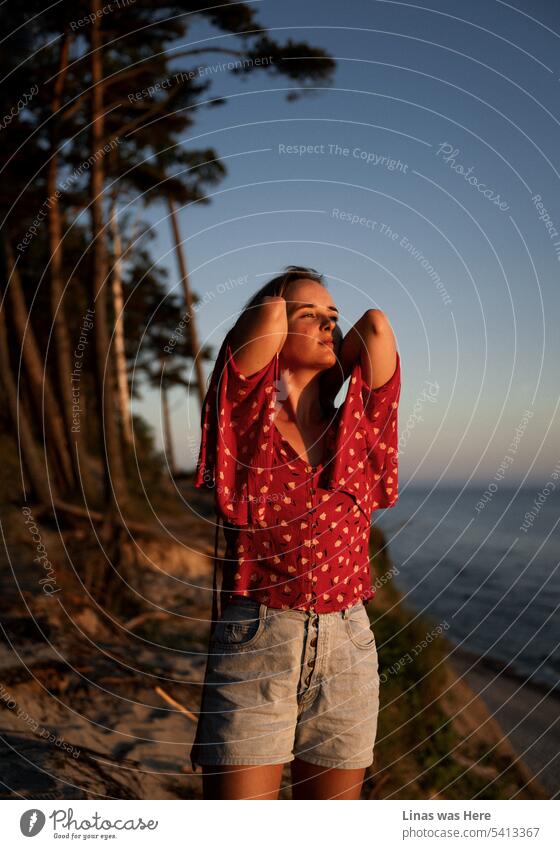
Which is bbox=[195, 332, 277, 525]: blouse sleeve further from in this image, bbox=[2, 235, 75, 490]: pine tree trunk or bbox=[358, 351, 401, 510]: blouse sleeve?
bbox=[2, 235, 75, 490]: pine tree trunk

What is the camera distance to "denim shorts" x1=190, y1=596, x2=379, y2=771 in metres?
2.42

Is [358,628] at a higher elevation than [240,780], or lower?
higher

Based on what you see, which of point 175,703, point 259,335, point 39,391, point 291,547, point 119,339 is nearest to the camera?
point 259,335

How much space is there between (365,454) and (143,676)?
3.56m

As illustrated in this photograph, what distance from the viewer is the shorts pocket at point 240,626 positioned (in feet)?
8.07

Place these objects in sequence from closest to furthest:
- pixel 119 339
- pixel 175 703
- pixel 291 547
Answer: pixel 291 547 → pixel 175 703 → pixel 119 339

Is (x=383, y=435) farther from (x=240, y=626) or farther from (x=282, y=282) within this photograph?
(x=240, y=626)

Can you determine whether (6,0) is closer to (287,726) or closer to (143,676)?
(143,676)

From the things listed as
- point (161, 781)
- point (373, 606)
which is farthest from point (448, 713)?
point (161, 781)

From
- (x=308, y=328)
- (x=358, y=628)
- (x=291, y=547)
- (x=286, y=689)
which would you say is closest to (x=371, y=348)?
(x=308, y=328)

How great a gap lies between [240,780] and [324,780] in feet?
1.00

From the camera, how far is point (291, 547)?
2539 millimetres

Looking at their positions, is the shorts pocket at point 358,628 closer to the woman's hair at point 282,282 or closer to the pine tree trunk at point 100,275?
the woman's hair at point 282,282

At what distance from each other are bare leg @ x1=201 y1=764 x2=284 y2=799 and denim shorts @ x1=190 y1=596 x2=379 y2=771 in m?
0.05
